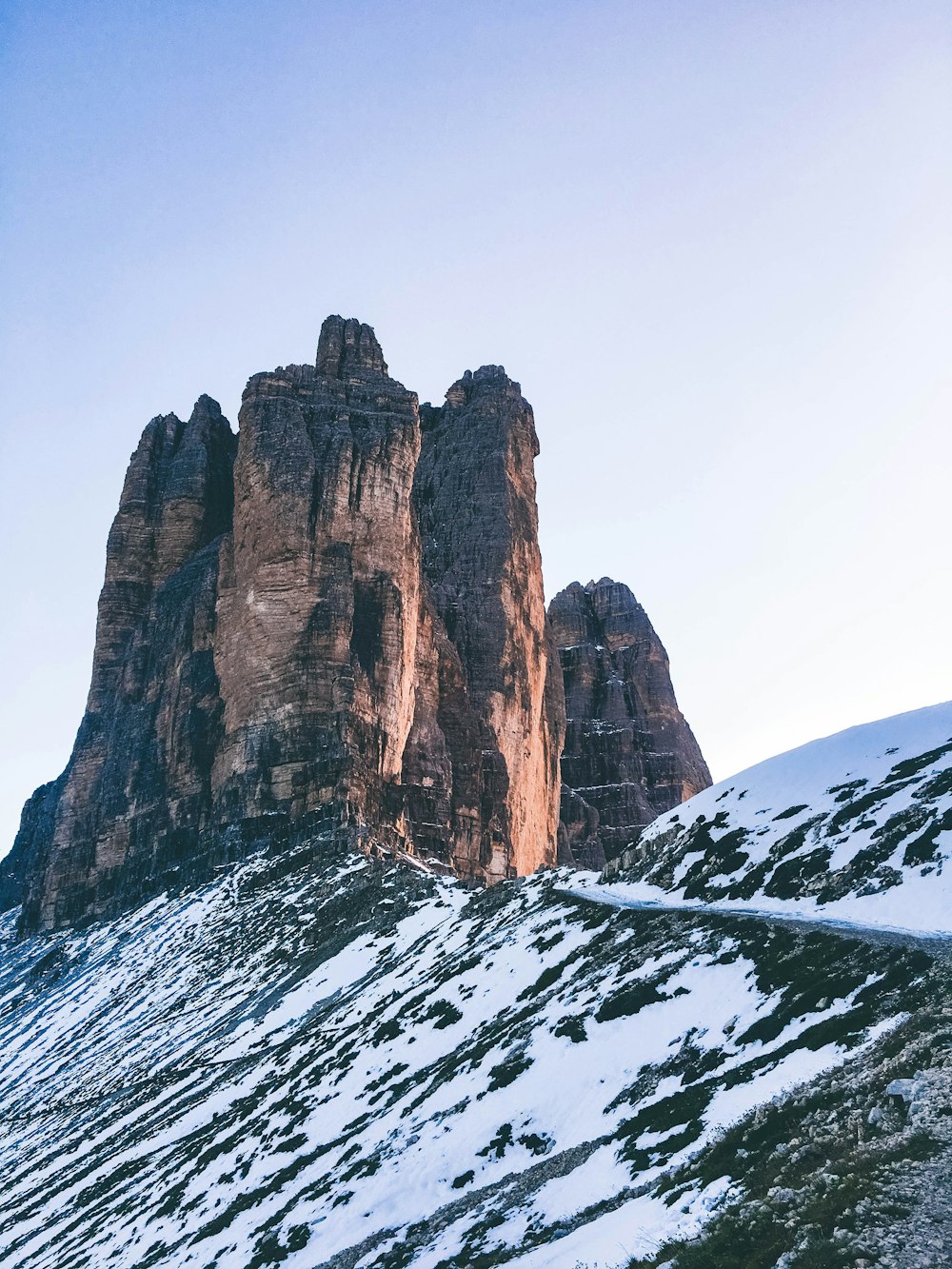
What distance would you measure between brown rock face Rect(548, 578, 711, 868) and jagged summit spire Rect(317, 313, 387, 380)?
61489 millimetres

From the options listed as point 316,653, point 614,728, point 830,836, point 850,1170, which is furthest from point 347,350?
point 850,1170

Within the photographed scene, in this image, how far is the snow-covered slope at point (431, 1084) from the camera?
21.2 metres

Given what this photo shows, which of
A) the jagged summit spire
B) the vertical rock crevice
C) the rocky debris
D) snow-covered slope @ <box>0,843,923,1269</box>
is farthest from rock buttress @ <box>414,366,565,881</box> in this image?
the rocky debris

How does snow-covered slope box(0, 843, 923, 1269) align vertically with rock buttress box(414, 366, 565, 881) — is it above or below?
below

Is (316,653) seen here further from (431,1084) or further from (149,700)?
(431,1084)

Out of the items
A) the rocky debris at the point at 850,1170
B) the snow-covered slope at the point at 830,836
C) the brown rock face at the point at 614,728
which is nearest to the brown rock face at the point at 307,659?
the brown rock face at the point at 614,728

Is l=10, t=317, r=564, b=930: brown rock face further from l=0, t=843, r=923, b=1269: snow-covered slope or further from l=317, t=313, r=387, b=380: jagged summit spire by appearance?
l=0, t=843, r=923, b=1269: snow-covered slope

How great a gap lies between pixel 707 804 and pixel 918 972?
22445 millimetres

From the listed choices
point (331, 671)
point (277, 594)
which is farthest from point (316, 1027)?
point (277, 594)

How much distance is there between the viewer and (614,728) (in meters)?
156

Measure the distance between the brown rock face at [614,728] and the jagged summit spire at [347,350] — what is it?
61489 mm

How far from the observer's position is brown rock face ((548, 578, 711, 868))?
484 feet

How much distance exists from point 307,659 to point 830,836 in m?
62.1

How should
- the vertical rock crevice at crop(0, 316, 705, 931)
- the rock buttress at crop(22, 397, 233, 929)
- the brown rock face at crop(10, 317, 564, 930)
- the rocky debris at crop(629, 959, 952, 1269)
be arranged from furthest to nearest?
the rock buttress at crop(22, 397, 233, 929), the vertical rock crevice at crop(0, 316, 705, 931), the brown rock face at crop(10, 317, 564, 930), the rocky debris at crop(629, 959, 952, 1269)
